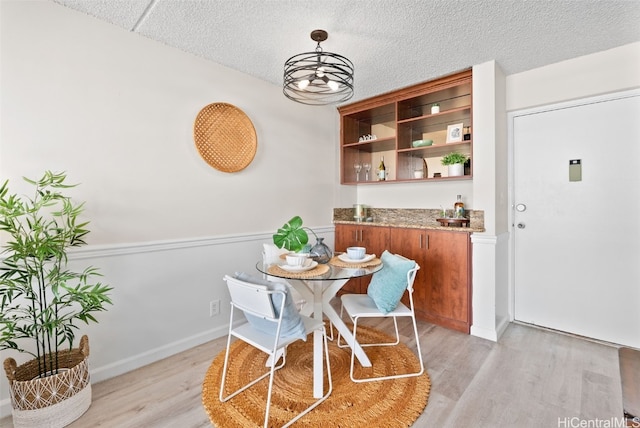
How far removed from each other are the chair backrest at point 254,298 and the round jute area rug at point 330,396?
22.8 inches

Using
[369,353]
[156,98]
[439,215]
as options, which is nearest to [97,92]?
[156,98]

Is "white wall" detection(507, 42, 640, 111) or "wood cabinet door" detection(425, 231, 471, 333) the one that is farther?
"wood cabinet door" detection(425, 231, 471, 333)

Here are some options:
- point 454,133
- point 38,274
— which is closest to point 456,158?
point 454,133

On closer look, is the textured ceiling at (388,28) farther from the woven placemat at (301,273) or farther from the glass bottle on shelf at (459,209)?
the woven placemat at (301,273)

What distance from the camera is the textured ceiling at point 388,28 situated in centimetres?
186

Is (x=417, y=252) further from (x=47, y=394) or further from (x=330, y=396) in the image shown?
(x=47, y=394)

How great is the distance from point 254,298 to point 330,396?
0.82 meters

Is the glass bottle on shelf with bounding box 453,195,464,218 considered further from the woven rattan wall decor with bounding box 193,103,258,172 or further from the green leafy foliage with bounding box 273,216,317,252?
the woven rattan wall decor with bounding box 193,103,258,172

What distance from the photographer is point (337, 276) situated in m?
1.75

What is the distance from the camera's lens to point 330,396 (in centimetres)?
180

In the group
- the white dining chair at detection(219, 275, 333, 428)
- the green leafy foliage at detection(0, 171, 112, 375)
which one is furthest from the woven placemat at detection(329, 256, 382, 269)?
the green leafy foliage at detection(0, 171, 112, 375)

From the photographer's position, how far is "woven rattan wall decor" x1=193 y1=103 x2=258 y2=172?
97.3 inches

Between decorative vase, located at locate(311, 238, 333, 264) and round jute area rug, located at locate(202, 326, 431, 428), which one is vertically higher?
decorative vase, located at locate(311, 238, 333, 264)

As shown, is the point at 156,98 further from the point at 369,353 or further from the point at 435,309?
the point at 435,309
